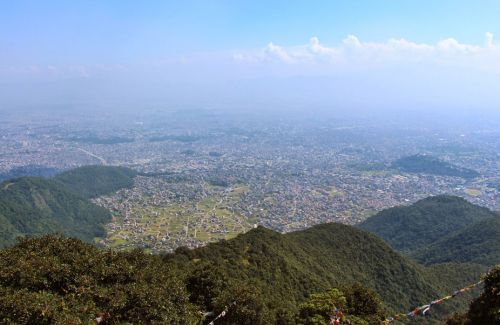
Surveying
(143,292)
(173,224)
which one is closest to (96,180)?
(173,224)

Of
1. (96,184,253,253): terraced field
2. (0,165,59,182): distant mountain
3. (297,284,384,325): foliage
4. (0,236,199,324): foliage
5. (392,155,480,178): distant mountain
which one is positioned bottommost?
(96,184,253,253): terraced field

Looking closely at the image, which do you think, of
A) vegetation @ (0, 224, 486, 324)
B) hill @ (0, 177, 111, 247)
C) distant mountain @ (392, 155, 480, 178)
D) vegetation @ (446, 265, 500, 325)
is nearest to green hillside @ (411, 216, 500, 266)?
vegetation @ (0, 224, 486, 324)

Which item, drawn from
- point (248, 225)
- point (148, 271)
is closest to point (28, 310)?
point (148, 271)

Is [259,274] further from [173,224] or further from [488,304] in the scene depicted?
[173,224]

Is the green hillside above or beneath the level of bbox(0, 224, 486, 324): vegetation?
beneath

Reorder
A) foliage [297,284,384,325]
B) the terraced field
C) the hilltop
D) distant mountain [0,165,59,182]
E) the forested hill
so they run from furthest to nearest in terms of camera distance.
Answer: distant mountain [0,165,59,182]
the terraced field
the hilltop
the forested hill
foliage [297,284,384,325]

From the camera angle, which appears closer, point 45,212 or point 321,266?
point 321,266

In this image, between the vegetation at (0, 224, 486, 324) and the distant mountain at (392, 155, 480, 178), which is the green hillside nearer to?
the vegetation at (0, 224, 486, 324)
